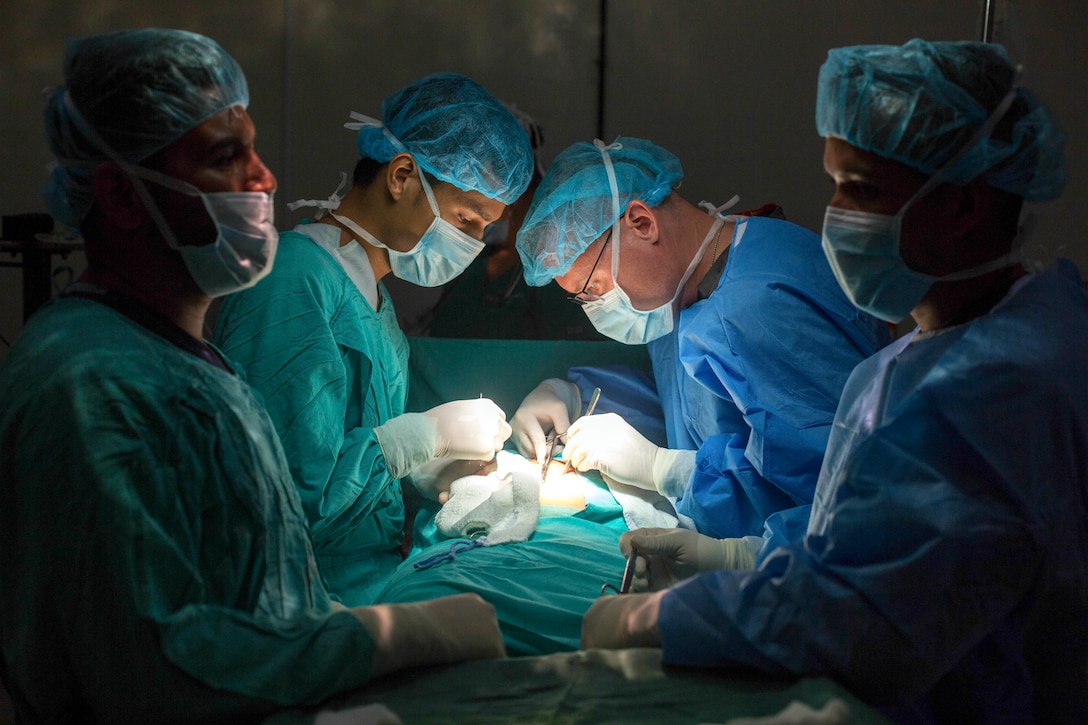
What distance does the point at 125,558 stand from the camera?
119cm

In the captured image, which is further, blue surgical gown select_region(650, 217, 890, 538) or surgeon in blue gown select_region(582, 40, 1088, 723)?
blue surgical gown select_region(650, 217, 890, 538)

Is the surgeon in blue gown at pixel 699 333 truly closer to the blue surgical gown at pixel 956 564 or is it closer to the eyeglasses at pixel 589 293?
the eyeglasses at pixel 589 293

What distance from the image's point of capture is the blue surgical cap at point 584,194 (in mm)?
2658

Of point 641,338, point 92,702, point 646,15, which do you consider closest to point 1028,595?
point 92,702

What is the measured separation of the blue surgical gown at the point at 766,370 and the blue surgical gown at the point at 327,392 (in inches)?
36.0

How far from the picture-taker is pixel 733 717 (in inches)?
48.8

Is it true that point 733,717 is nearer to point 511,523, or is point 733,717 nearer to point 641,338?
point 511,523

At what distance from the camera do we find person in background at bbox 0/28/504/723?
1194 millimetres

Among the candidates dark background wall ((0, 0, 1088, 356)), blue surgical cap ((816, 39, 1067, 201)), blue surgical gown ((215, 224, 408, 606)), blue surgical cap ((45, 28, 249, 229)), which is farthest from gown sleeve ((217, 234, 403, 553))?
blue surgical cap ((816, 39, 1067, 201))

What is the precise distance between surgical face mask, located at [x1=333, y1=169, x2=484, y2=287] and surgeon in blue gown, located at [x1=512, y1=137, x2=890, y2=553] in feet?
0.73

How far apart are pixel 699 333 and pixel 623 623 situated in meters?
1.15

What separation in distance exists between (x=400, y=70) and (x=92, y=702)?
111 inches

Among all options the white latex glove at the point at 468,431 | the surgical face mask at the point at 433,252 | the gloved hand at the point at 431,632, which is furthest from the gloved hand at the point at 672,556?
the surgical face mask at the point at 433,252

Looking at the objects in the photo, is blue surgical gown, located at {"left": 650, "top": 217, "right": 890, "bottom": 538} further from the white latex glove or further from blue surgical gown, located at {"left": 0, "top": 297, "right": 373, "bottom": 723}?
blue surgical gown, located at {"left": 0, "top": 297, "right": 373, "bottom": 723}
